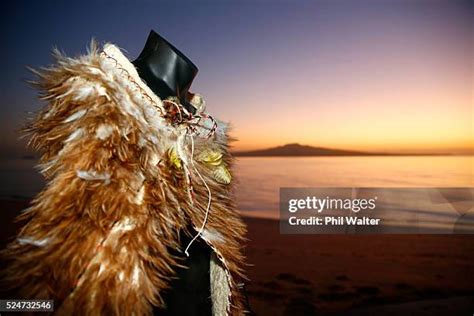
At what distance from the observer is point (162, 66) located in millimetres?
613

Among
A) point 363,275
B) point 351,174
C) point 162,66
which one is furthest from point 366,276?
point 162,66

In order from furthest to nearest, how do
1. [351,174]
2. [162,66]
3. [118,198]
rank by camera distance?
[351,174]
[162,66]
[118,198]

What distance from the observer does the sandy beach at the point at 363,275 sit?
1.94 meters

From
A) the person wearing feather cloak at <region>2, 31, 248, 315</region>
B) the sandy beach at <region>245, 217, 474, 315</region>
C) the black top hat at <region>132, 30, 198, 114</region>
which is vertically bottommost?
the sandy beach at <region>245, 217, 474, 315</region>

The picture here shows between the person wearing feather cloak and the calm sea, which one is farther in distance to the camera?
the calm sea

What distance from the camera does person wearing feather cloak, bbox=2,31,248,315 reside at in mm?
461

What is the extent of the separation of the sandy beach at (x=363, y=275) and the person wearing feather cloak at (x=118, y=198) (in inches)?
55.4

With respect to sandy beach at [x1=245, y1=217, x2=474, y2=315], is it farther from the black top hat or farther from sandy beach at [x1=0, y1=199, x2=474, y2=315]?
the black top hat

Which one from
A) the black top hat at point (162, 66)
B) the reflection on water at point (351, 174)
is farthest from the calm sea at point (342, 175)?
the black top hat at point (162, 66)

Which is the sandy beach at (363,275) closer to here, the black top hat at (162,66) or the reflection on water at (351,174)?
the reflection on water at (351,174)

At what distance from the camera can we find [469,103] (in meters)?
1.92

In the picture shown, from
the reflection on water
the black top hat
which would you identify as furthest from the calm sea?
the black top hat

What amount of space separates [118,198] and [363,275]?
2.06 meters

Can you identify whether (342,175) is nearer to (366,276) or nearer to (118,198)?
(366,276)
